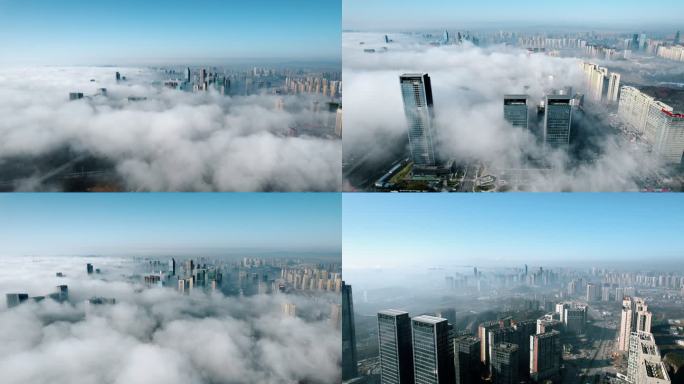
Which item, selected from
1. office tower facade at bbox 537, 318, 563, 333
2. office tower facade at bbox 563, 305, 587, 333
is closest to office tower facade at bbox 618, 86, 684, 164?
office tower facade at bbox 563, 305, 587, 333

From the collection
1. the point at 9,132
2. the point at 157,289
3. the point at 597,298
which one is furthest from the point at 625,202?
the point at 9,132

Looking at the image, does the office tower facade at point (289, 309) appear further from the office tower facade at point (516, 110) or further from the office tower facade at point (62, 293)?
the office tower facade at point (516, 110)

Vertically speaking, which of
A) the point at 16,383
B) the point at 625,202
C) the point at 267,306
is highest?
the point at 625,202

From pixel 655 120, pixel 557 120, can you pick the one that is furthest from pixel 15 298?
pixel 655 120

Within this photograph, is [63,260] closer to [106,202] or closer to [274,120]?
[106,202]

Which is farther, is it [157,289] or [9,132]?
[157,289]

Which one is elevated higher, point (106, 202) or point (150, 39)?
point (150, 39)

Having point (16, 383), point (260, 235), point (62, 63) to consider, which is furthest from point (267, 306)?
point (62, 63)
